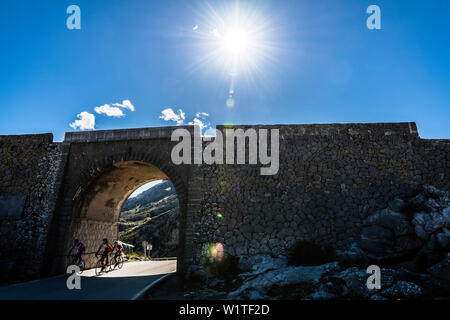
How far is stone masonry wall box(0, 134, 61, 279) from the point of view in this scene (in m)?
13.1

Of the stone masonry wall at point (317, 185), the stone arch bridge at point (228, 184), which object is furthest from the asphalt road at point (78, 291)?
the stone masonry wall at point (317, 185)

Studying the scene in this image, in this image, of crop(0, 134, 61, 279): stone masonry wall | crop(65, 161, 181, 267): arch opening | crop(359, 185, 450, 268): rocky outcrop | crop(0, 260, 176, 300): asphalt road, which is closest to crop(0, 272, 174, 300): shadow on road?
crop(0, 260, 176, 300): asphalt road

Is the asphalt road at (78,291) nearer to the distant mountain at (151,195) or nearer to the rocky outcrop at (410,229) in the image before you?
the rocky outcrop at (410,229)

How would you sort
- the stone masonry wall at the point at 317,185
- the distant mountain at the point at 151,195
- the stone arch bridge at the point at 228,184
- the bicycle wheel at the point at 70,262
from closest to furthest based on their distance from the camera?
the stone masonry wall at the point at 317,185, the stone arch bridge at the point at 228,184, the bicycle wheel at the point at 70,262, the distant mountain at the point at 151,195

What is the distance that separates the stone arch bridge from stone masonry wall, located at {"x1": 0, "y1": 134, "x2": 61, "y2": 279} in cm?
5

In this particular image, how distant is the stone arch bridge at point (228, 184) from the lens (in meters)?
11.4

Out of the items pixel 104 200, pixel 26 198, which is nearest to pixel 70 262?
pixel 104 200

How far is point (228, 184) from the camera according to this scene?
40.7 feet

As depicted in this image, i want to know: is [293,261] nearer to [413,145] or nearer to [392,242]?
[392,242]

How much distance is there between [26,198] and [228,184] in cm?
1085

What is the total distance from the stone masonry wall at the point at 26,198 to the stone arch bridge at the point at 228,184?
5cm

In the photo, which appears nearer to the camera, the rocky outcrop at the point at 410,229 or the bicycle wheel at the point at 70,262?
the rocky outcrop at the point at 410,229

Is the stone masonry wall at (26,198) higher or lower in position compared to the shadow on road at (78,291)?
higher
